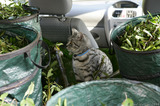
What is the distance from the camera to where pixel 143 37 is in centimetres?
118

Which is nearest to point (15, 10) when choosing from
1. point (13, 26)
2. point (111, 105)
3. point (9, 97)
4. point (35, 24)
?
point (35, 24)

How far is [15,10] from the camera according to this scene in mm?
1728

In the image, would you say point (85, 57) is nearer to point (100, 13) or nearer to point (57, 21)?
point (57, 21)

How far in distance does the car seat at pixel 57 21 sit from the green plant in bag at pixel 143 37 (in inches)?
37.9

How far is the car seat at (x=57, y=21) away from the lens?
210 cm

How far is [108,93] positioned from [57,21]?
1519 millimetres

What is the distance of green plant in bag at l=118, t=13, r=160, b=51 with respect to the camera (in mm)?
1129

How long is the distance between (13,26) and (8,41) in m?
0.12

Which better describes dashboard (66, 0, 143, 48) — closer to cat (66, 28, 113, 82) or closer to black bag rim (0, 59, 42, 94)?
cat (66, 28, 113, 82)

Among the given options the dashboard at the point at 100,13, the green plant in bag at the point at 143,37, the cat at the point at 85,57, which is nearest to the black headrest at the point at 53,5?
the cat at the point at 85,57

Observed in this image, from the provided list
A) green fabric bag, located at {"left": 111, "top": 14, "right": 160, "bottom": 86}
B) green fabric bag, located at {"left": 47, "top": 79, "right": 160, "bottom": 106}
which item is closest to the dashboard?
green fabric bag, located at {"left": 111, "top": 14, "right": 160, "bottom": 86}

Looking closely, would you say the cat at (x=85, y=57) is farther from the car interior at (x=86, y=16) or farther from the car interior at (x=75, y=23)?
the car interior at (x=86, y=16)

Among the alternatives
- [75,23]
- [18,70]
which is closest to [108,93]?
[18,70]

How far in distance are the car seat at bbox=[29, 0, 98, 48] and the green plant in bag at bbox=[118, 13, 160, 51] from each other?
96 cm
